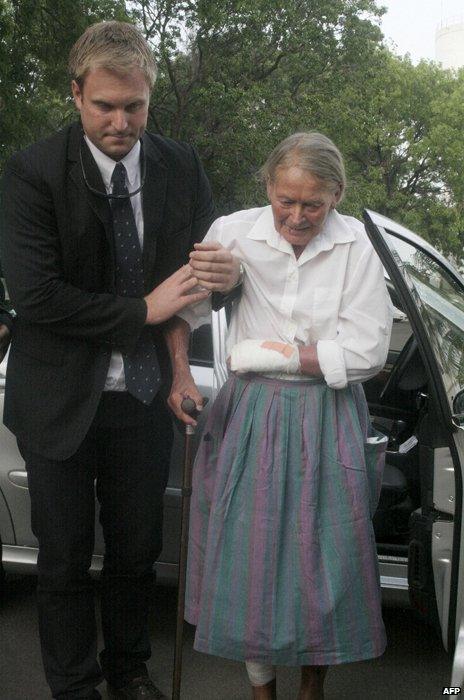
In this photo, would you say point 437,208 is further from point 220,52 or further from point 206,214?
point 206,214

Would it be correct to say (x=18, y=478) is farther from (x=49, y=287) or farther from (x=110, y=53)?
(x=110, y=53)

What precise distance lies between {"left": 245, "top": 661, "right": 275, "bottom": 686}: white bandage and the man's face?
1.49m

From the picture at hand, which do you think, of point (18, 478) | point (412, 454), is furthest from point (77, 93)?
point (412, 454)

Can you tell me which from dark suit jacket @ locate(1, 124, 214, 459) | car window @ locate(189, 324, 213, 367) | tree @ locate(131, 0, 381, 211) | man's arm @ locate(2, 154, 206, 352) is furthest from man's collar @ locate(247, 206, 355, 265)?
tree @ locate(131, 0, 381, 211)

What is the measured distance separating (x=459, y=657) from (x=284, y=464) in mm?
650

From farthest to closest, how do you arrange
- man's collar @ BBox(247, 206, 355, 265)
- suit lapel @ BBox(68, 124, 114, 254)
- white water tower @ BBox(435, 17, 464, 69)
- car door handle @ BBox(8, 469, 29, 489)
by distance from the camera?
white water tower @ BBox(435, 17, 464, 69) → car door handle @ BBox(8, 469, 29, 489) → suit lapel @ BBox(68, 124, 114, 254) → man's collar @ BBox(247, 206, 355, 265)

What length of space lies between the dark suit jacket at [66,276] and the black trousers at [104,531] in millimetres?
111

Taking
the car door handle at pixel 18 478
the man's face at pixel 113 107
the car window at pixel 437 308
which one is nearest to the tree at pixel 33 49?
the car door handle at pixel 18 478

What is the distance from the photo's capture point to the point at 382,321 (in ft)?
8.96

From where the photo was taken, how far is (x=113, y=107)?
2777mm

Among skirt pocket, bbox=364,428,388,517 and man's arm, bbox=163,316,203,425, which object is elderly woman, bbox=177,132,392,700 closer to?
skirt pocket, bbox=364,428,388,517

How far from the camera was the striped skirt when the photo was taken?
2.70 m

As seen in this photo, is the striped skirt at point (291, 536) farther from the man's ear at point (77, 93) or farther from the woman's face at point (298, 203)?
the man's ear at point (77, 93)

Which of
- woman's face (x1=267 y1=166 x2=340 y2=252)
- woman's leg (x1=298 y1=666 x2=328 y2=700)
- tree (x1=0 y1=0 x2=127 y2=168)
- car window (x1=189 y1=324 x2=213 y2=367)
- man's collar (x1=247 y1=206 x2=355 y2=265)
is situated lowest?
woman's leg (x1=298 y1=666 x2=328 y2=700)
